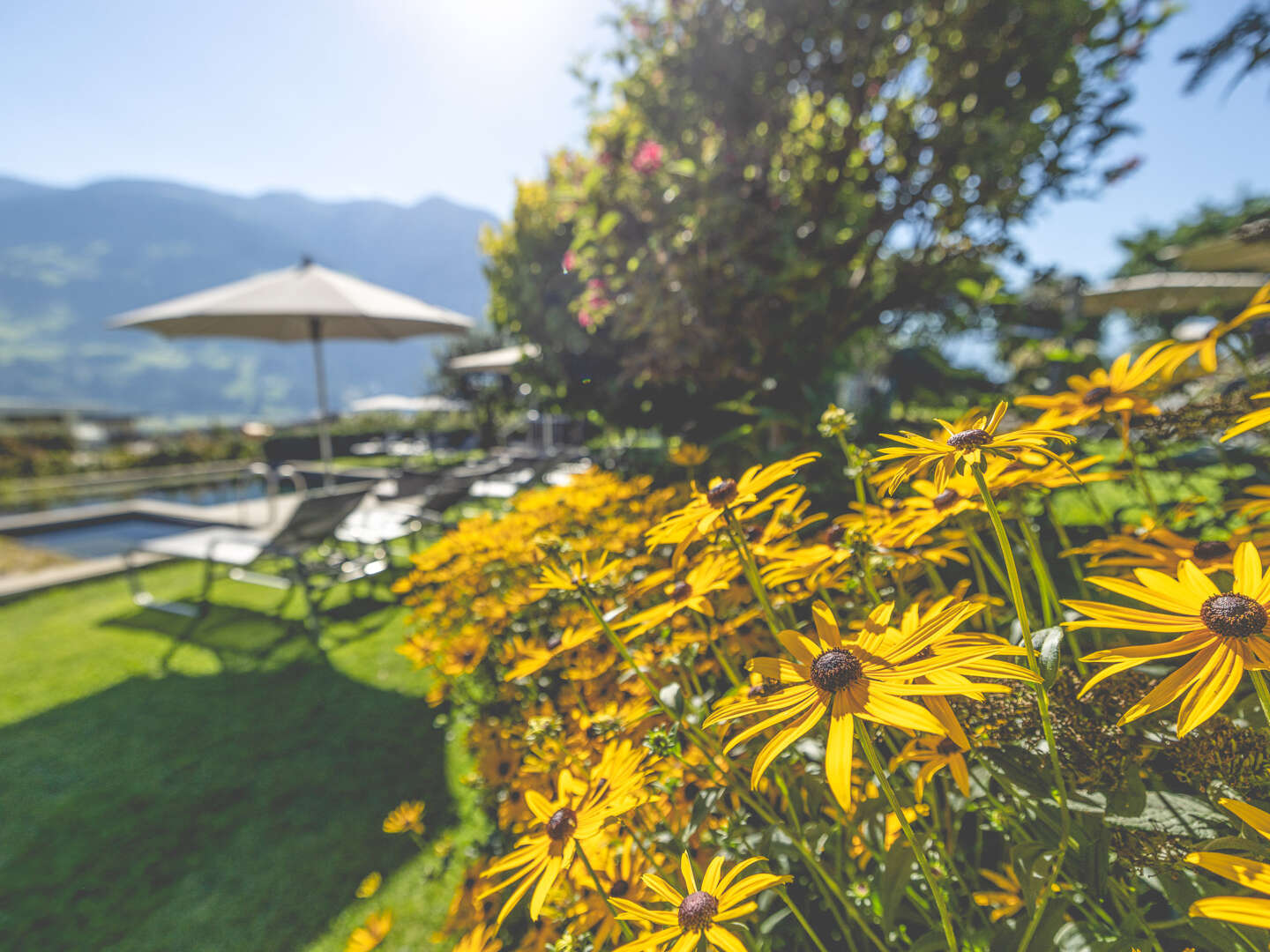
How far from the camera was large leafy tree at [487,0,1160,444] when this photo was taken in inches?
118

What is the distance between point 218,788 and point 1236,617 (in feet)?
11.7

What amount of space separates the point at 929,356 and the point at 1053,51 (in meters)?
1.69

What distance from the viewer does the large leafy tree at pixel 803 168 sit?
2986 mm

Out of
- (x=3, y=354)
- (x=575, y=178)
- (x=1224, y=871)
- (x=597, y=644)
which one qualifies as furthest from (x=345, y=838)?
(x=3, y=354)

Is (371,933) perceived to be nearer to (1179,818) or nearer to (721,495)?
(721,495)

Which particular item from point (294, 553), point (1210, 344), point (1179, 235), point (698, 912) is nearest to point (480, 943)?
point (698, 912)

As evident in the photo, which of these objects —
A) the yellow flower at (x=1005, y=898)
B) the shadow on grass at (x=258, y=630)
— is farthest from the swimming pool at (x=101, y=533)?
the yellow flower at (x=1005, y=898)

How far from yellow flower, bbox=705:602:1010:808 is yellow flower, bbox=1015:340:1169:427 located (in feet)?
2.09

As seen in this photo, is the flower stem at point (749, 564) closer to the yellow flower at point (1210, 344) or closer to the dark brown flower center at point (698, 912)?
the dark brown flower center at point (698, 912)

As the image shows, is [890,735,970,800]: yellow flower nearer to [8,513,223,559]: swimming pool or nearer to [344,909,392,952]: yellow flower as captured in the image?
[344,909,392,952]: yellow flower

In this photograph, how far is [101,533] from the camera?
755 cm

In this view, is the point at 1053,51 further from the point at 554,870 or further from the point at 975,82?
the point at 554,870

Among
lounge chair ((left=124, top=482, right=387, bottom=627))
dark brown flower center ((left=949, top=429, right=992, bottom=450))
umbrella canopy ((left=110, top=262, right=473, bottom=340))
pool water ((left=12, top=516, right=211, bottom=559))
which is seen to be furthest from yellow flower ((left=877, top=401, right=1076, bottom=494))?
pool water ((left=12, top=516, right=211, bottom=559))

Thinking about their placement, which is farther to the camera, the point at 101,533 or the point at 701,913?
the point at 101,533
